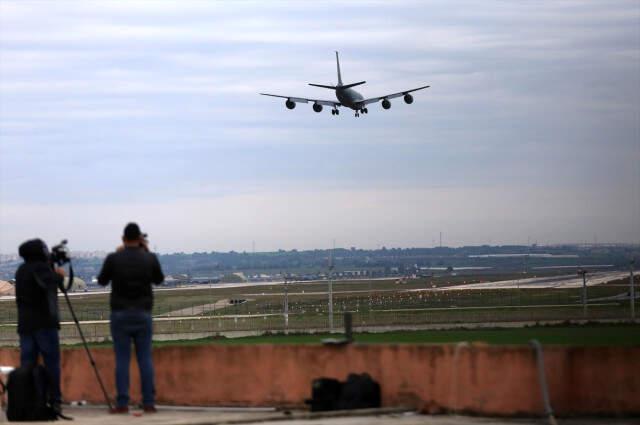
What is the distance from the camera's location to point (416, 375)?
15.2 metres

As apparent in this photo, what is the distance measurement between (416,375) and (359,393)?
0.70 metres

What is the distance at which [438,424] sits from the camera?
546 inches

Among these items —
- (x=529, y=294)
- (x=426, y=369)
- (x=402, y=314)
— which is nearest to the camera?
(x=426, y=369)

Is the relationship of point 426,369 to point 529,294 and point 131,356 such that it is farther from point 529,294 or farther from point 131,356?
point 529,294

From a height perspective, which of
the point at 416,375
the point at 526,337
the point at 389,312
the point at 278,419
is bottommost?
the point at 526,337

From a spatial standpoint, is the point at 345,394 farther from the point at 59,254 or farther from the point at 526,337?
the point at 526,337

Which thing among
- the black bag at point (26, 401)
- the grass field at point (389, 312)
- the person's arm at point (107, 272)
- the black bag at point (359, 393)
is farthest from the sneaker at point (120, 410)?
the grass field at point (389, 312)

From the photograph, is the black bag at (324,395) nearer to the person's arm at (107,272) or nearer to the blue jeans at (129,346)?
the blue jeans at (129,346)

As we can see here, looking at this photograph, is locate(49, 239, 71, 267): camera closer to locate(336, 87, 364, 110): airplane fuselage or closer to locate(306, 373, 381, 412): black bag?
locate(306, 373, 381, 412): black bag

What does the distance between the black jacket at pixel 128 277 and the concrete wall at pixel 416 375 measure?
5.00 feet

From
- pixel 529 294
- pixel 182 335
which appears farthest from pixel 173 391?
pixel 529 294

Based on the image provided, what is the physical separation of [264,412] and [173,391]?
5.43 feet

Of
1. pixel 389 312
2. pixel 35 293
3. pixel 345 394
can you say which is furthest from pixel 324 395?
pixel 389 312

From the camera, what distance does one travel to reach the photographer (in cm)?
1584
